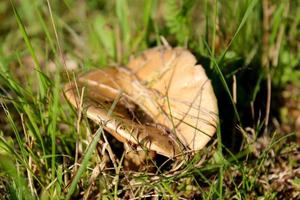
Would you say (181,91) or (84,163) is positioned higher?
(181,91)

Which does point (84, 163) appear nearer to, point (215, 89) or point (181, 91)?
point (181, 91)

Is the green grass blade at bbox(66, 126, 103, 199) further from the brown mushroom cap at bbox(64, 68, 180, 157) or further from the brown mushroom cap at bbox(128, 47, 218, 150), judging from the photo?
the brown mushroom cap at bbox(128, 47, 218, 150)

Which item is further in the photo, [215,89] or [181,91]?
[215,89]

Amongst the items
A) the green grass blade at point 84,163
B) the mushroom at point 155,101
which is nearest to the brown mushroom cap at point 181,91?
the mushroom at point 155,101

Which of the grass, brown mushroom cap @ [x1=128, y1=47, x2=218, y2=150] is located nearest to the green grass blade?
the grass

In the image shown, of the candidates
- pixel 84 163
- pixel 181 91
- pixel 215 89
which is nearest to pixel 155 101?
pixel 181 91

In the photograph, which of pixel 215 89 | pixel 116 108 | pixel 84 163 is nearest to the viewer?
pixel 84 163
